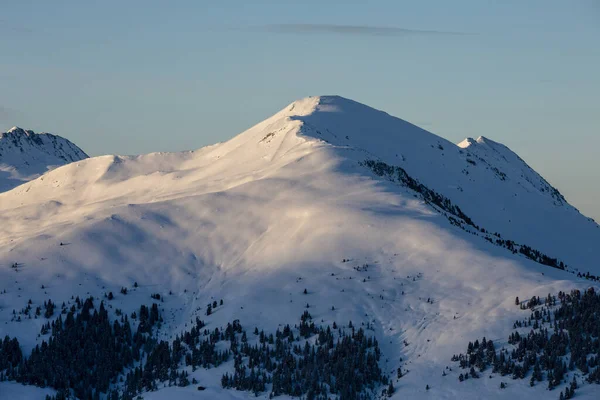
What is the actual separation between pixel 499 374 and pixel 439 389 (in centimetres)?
758

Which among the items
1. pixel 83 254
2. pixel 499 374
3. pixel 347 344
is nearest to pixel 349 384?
pixel 347 344

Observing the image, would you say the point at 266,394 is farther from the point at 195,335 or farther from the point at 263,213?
the point at 263,213

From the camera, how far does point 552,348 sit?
413 ft

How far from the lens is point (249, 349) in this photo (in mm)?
137250

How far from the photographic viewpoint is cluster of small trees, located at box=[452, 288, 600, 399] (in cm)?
12212

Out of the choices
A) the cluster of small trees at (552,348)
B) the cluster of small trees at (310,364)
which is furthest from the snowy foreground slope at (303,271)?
the cluster of small trees at (310,364)

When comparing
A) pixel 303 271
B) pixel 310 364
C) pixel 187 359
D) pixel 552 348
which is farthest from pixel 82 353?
pixel 552 348

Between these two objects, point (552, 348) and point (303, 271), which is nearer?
point (552, 348)

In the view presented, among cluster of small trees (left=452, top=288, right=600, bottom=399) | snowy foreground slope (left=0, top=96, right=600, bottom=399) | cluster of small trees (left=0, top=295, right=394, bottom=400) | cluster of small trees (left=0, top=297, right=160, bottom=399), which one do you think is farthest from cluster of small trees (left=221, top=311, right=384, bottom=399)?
cluster of small trees (left=0, top=297, right=160, bottom=399)

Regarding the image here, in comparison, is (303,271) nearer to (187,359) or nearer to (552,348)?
(187,359)

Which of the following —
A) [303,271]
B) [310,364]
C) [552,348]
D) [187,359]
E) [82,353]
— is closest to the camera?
[552,348]

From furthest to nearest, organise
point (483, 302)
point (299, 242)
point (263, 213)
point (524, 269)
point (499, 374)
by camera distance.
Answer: point (263, 213) < point (299, 242) < point (524, 269) < point (483, 302) < point (499, 374)

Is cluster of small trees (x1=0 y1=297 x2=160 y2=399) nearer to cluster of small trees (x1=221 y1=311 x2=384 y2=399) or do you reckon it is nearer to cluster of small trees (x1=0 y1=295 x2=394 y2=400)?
cluster of small trees (x1=0 y1=295 x2=394 y2=400)

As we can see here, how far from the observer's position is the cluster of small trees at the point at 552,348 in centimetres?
12212
